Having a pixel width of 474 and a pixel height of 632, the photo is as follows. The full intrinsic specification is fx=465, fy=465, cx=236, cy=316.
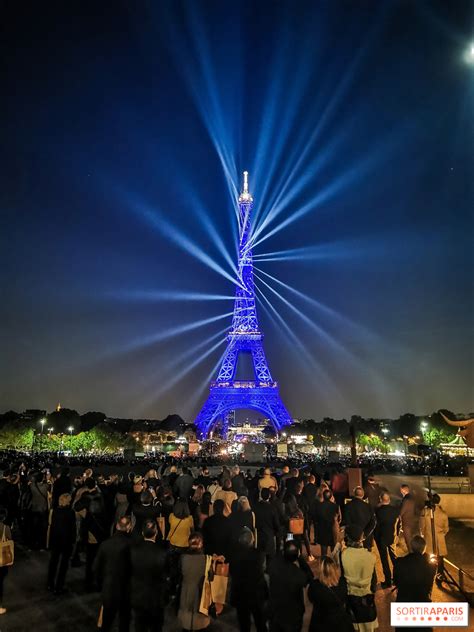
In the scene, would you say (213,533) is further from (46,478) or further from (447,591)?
(46,478)

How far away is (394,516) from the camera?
816 cm

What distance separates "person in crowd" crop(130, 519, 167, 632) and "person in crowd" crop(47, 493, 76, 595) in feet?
10.2

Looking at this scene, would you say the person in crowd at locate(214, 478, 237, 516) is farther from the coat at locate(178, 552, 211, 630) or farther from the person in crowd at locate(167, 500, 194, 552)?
the coat at locate(178, 552, 211, 630)

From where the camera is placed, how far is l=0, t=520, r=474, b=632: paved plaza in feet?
21.8

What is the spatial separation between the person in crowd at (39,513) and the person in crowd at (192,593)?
277 inches

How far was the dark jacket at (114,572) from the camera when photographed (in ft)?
17.7

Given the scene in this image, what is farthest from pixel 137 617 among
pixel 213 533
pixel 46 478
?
pixel 46 478

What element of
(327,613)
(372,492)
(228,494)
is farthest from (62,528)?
(372,492)

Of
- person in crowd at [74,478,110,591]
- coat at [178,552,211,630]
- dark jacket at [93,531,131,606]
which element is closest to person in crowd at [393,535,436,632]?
coat at [178,552,211,630]

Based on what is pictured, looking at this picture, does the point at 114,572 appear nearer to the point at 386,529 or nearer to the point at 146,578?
the point at 146,578

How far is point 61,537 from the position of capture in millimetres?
7898

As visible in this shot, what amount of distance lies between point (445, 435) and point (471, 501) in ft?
224

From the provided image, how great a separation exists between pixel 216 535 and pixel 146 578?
77.9 inches

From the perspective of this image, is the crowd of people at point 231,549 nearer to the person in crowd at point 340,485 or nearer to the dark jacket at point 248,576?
the dark jacket at point 248,576
